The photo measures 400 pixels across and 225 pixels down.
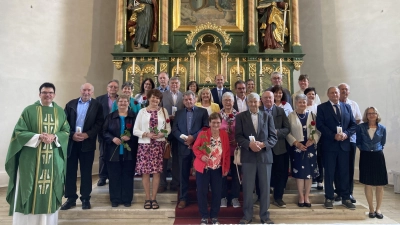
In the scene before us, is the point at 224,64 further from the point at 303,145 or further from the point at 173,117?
the point at 303,145

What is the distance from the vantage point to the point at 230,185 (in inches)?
177

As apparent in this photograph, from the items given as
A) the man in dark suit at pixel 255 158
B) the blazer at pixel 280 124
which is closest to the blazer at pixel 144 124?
the man in dark suit at pixel 255 158

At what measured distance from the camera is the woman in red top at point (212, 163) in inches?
140

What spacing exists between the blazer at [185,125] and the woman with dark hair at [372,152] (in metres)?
2.15

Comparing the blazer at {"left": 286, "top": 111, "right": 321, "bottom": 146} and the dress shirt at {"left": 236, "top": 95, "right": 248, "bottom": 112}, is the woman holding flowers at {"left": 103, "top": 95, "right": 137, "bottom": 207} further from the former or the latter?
the blazer at {"left": 286, "top": 111, "right": 321, "bottom": 146}

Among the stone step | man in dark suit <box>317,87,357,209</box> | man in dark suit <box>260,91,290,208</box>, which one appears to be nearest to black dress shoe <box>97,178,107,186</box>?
the stone step

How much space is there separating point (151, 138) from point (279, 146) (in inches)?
68.4

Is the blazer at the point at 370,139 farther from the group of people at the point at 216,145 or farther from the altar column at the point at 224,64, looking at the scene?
the altar column at the point at 224,64

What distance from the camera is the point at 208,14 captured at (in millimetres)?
7246

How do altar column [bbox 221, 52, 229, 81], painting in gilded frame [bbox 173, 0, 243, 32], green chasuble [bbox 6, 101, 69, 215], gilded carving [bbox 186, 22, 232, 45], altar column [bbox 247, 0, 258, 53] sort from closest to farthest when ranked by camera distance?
green chasuble [bbox 6, 101, 69, 215] → gilded carving [bbox 186, 22, 232, 45] → altar column [bbox 221, 52, 229, 81] → altar column [bbox 247, 0, 258, 53] → painting in gilded frame [bbox 173, 0, 243, 32]

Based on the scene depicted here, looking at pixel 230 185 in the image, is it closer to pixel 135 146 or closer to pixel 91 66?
pixel 135 146

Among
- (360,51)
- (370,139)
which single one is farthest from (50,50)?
(360,51)

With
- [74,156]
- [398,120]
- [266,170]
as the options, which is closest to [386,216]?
[266,170]

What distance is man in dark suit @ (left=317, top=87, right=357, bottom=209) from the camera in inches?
160
